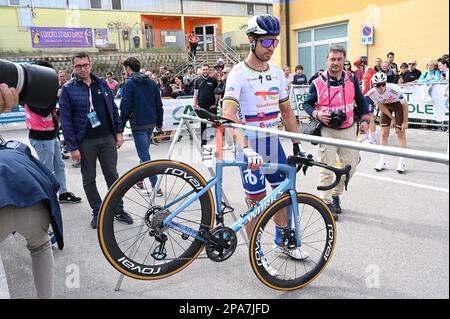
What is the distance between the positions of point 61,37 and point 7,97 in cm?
2872

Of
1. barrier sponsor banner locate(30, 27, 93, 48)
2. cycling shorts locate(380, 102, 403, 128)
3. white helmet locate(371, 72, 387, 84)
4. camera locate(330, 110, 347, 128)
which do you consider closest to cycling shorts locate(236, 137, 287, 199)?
camera locate(330, 110, 347, 128)

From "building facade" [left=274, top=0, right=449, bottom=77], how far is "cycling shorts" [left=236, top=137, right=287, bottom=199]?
8555mm

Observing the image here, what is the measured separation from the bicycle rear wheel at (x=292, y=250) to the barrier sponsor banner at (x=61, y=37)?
2781 cm

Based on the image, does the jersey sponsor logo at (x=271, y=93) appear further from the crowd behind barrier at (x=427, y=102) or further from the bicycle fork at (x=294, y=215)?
the crowd behind barrier at (x=427, y=102)

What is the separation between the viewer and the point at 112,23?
103ft

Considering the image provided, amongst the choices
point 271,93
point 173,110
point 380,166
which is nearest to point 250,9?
point 173,110

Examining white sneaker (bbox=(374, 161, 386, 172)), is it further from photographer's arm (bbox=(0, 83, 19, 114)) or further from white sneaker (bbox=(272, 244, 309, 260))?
photographer's arm (bbox=(0, 83, 19, 114))

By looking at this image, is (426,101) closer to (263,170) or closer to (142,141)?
(142,141)

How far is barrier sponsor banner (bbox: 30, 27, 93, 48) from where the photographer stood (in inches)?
1049

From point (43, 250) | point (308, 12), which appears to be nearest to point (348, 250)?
point (43, 250)

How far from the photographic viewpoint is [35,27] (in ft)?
88.1

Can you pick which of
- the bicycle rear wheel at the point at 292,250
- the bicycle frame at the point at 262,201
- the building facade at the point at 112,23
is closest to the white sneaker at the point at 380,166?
the bicycle rear wheel at the point at 292,250

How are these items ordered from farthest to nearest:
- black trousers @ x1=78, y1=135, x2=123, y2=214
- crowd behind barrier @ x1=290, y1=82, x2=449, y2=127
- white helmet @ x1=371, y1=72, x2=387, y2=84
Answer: crowd behind barrier @ x1=290, y1=82, x2=449, y2=127, white helmet @ x1=371, y1=72, x2=387, y2=84, black trousers @ x1=78, y1=135, x2=123, y2=214
